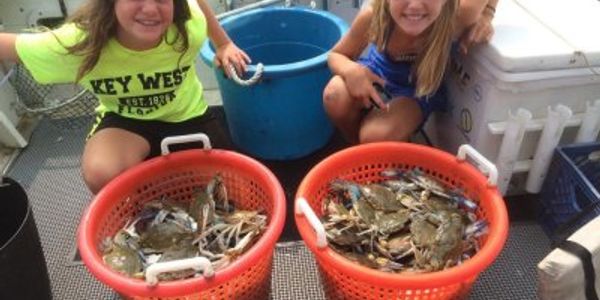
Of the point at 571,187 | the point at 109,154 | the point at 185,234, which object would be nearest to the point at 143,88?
the point at 109,154

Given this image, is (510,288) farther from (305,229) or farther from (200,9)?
(200,9)

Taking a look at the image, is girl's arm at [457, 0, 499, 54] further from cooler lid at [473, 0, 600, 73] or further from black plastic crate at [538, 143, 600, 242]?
black plastic crate at [538, 143, 600, 242]

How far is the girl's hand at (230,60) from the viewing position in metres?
1.39

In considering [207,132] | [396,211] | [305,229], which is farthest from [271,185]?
[207,132]

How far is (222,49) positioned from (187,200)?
1.50 ft

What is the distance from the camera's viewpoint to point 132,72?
1.25 meters

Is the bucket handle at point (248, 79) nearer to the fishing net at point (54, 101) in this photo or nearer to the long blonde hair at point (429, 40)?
the long blonde hair at point (429, 40)

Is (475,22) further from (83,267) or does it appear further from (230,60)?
(83,267)

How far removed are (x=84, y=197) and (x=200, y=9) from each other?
0.71 m

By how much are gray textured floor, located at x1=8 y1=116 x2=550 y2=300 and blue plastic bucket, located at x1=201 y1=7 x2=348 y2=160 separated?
0.37 meters

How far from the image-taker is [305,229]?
0.98 metres

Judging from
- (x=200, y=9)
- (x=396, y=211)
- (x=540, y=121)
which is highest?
(x=200, y=9)

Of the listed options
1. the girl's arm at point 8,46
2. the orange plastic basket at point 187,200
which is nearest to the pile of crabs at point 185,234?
the orange plastic basket at point 187,200

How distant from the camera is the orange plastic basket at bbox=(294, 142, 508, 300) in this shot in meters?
0.89
